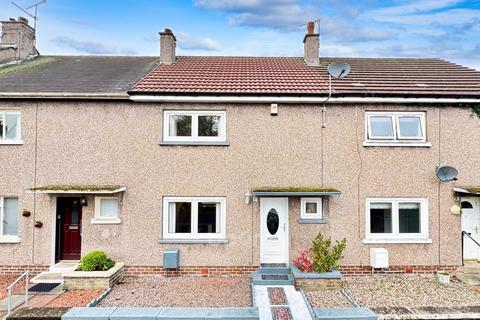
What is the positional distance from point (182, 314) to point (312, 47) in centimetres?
1217

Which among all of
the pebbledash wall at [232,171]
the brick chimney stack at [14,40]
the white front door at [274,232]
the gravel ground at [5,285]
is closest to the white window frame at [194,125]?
the pebbledash wall at [232,171]

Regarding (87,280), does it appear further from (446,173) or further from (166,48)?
(446,173)

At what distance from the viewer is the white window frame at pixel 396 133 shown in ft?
34.0

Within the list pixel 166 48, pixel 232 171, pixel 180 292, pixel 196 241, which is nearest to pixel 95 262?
pixel 180 292

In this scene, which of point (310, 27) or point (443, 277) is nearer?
point (443, 277)

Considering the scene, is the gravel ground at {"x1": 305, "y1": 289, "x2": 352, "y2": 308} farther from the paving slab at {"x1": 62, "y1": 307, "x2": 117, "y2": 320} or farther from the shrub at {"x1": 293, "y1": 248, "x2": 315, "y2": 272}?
the paving slab at {"x1": 62, "y1": 307, "x2": 117, "y2": 320}

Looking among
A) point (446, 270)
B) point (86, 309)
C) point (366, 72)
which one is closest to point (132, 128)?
point (86, 309)

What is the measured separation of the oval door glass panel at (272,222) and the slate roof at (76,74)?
6.67 metres

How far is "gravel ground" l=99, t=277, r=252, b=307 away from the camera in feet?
25.8

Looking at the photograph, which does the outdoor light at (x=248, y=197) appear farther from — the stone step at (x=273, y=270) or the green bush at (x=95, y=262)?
the green bush at (x=95, y=262)

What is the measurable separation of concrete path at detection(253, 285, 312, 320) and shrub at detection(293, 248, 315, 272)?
669mm

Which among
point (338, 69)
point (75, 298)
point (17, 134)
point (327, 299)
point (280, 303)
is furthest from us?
point (338, 69)

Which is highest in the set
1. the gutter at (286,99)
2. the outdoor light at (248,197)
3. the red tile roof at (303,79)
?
the red tile roof at (303,79)

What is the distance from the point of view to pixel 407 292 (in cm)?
862
